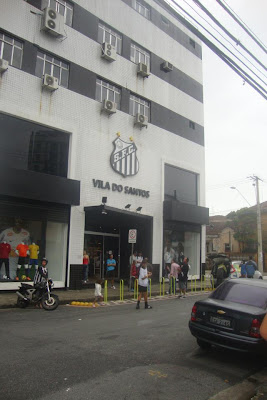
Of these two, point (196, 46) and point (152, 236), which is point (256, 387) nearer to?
point (152, 236)

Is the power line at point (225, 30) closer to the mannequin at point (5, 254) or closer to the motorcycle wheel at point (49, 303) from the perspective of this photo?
the motorcycle wheel at point (49, 303)

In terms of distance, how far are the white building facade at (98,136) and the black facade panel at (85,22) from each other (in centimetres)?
6

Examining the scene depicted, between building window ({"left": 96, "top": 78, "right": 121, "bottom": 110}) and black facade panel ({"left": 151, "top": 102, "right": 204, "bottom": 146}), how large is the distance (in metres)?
2.78

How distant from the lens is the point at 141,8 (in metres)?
21.5

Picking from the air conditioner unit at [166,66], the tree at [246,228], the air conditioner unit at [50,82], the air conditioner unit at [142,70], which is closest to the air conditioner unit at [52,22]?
the air conditioner unit at [50,82]

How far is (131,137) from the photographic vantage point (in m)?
19.3

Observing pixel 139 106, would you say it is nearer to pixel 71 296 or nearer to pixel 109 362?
pixel 71 296

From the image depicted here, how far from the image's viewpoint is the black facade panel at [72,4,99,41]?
1728cm

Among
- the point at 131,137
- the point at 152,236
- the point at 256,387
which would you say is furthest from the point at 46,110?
the point at 256,387

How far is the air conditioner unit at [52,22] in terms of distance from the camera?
15539 mm

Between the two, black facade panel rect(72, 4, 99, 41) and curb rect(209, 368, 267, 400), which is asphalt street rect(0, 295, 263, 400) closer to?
curb rect(209, 368, 267, 400)

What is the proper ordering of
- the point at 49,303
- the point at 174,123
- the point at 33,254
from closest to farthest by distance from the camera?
the point at 49,303, the point at 33,254, the point at 174,123

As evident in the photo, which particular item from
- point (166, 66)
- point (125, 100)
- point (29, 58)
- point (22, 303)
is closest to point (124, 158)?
point (125, 100)

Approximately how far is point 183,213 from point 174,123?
6.04 meters
